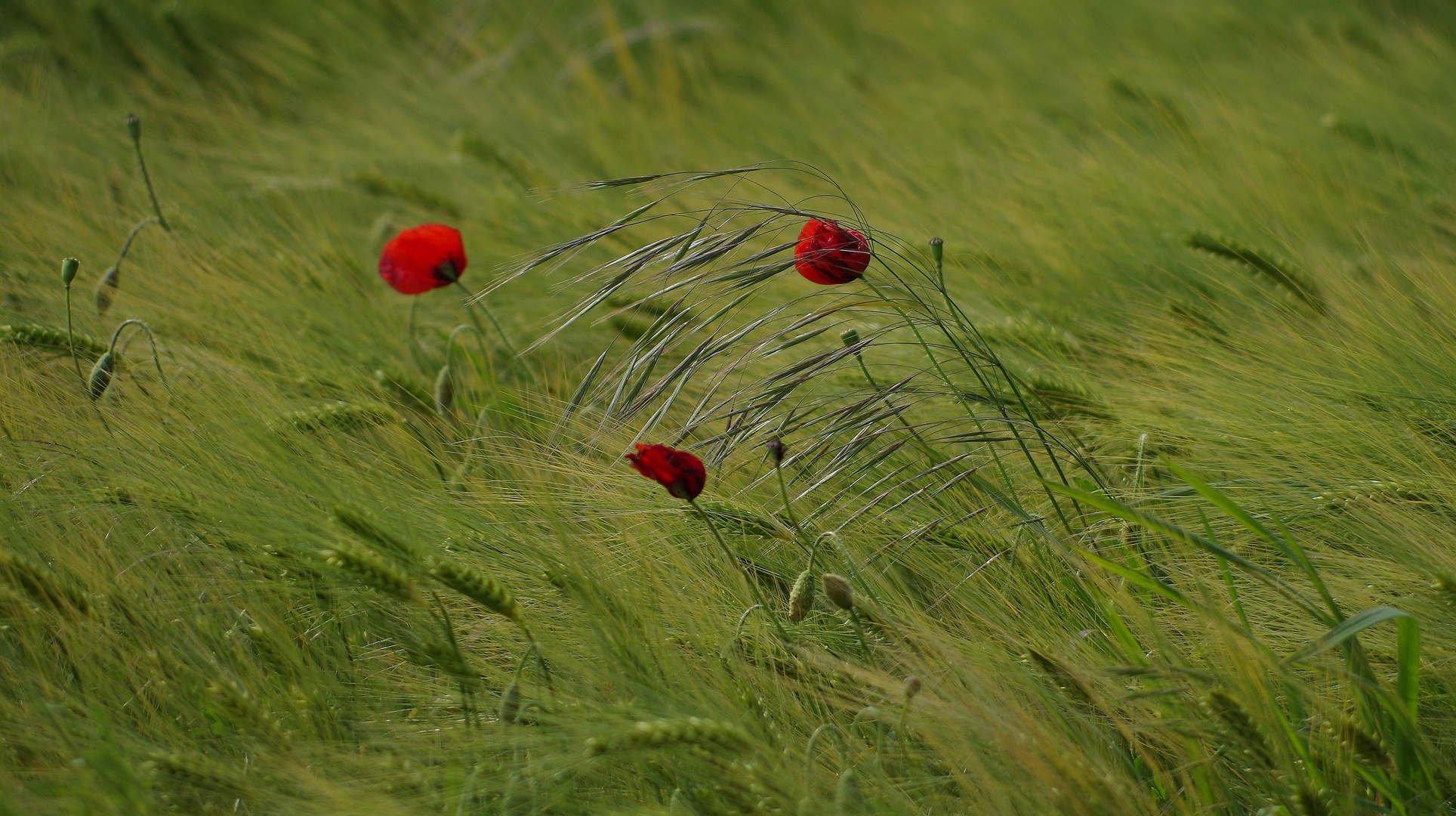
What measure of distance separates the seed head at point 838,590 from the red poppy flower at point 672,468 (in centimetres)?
13

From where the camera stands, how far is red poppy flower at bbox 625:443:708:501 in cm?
88

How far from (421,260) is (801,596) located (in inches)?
28.1

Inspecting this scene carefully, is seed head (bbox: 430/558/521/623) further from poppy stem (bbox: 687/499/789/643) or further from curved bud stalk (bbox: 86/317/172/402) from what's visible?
curved bud stalk (bbox: 86/317/172/402)

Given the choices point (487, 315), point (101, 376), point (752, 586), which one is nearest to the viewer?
point (752, 586)

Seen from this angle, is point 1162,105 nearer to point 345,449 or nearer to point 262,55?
point 345,449

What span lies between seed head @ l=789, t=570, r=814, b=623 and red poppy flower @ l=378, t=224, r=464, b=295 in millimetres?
673

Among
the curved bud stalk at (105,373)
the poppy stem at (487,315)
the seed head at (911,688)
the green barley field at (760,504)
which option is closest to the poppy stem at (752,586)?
the green barley field at (760,504)

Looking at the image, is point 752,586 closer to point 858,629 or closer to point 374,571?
point 858,629

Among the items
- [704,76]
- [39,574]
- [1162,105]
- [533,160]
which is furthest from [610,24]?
[39,574]

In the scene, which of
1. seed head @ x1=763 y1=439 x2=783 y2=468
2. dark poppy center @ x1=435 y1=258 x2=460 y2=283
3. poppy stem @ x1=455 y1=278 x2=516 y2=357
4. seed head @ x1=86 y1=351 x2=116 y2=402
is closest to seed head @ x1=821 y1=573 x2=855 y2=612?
seed head @ x1=763 y1=439 x2=783 y2=468

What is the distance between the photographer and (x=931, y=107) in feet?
8.41

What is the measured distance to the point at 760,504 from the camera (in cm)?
117

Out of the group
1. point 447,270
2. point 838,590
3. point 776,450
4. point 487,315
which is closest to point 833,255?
point 776,450

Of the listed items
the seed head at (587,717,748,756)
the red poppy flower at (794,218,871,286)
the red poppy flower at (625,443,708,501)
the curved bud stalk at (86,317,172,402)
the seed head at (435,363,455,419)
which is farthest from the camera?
the seed head at (435,363,455,419)
